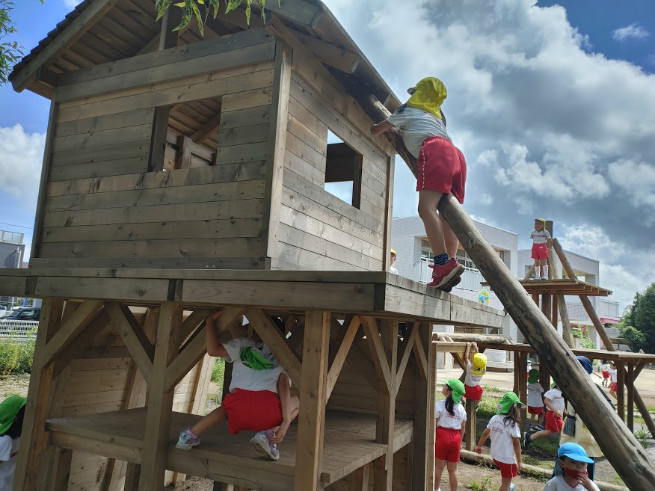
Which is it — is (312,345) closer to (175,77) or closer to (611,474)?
(175,77)

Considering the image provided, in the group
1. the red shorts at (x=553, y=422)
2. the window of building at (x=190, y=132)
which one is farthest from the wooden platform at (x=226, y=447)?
the red shorts at (x=553, y=422)

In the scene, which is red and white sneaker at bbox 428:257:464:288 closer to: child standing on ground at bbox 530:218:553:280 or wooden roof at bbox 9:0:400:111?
wooden roof at bbox 9:0:400:111

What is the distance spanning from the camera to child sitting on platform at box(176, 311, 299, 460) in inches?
150

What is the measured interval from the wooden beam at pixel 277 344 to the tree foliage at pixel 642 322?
46.1 m

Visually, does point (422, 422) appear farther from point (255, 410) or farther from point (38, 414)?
point (38, 414)

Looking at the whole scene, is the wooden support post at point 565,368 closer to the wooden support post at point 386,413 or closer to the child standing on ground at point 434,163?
the child standing on ground at point 434,163

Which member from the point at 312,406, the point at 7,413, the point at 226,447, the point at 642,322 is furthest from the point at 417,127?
the point at 642,322

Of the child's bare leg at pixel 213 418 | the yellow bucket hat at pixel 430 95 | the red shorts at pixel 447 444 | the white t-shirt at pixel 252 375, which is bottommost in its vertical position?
the red shorts at pixel 447 444

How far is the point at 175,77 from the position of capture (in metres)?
5.52

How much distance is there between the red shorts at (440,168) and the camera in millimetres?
3779

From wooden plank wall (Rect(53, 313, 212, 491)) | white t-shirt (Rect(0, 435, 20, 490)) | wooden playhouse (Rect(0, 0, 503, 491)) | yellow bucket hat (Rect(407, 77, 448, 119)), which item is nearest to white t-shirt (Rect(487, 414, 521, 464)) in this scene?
wooden playhouse (Rect(0, 0, 503, 491))

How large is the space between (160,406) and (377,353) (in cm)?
193

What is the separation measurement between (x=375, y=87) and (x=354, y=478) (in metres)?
4.58

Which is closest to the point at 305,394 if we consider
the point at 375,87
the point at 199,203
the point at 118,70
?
the point at 199,203
